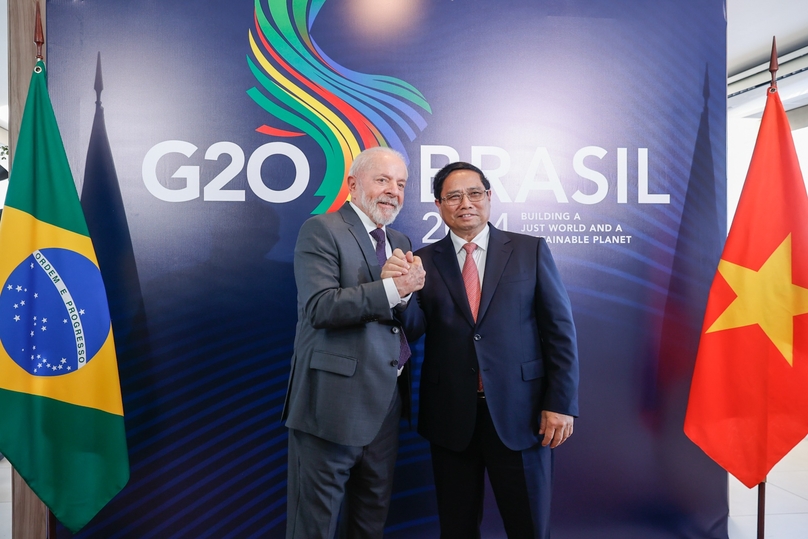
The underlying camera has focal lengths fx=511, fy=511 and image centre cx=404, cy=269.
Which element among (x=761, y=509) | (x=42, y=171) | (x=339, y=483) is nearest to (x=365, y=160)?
(x=339, y=483)

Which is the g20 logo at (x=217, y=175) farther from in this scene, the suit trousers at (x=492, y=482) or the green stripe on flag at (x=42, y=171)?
the suit trousers at (x=492, y=482)

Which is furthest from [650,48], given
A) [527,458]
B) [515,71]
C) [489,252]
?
[527,458]

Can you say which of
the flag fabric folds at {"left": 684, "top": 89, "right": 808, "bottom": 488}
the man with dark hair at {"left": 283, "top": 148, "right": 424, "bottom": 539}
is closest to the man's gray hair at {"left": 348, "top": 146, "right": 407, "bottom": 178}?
the man with dark hair at {"left": 283, "top": 148, "right": 424, "bottom": 539}

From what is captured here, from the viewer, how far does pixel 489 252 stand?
1982mm

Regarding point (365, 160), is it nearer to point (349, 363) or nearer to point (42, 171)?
point (349, 363)

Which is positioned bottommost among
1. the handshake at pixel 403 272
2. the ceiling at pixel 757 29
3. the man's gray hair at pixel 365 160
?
the handshake at pixel 403 272

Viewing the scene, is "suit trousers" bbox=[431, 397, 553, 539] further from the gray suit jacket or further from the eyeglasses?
the eyeglasses

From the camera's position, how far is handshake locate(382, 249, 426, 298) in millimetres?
1691

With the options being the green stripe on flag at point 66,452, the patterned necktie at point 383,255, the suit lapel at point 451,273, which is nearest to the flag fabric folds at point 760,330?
the suit lapel at point 451,273

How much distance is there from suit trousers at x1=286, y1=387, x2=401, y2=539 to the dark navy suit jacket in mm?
212

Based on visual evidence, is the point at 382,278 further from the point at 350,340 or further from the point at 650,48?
the point at 650,48

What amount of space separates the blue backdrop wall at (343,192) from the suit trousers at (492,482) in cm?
69

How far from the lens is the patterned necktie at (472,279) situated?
1963mm

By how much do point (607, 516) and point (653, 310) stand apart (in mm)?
1125
